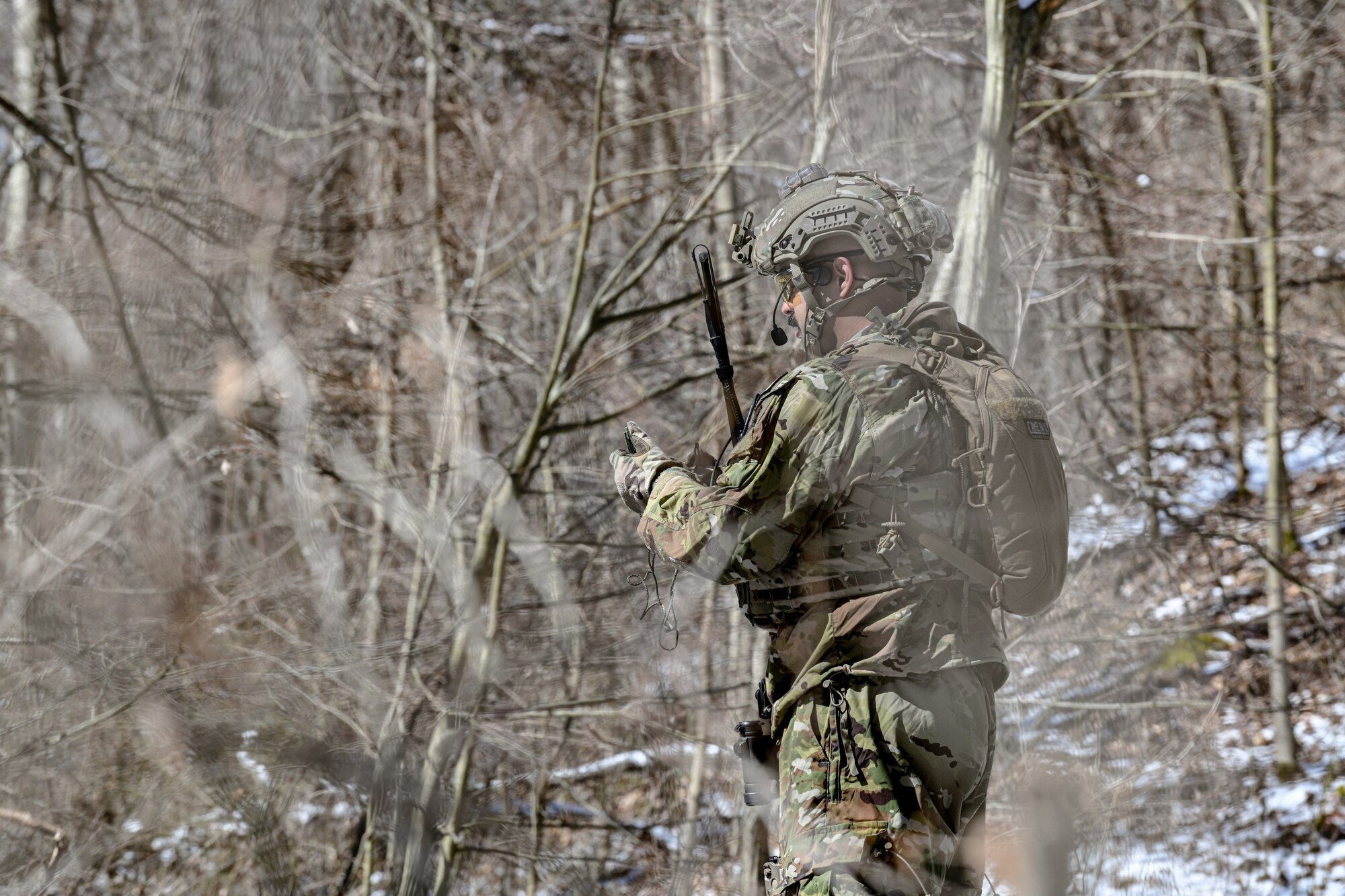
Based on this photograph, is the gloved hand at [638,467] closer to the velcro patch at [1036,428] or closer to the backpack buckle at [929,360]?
the backpack buckle at [929,360]

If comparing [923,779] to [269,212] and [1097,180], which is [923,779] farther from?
[1097,180]

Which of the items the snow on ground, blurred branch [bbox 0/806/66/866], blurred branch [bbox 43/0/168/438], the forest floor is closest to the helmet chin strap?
the forest floor

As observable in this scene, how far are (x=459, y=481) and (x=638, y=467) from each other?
3067 millimetres

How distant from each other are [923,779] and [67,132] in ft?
18.1

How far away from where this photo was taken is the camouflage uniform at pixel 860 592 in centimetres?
235

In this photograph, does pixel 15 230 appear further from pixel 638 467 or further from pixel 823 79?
pixel 638 467

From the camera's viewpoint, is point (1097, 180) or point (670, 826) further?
point (1097, 180)

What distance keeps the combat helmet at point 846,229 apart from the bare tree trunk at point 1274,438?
4908 millimetres

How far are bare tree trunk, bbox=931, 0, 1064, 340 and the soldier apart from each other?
165 cm

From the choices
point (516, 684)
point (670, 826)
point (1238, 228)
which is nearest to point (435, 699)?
point (516, 684)

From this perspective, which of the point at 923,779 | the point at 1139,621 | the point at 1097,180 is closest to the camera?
the point at 923,779

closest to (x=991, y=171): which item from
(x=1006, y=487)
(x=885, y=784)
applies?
(x=1006, y=487)

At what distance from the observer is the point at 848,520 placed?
2459 millimetres

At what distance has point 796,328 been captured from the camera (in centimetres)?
275
